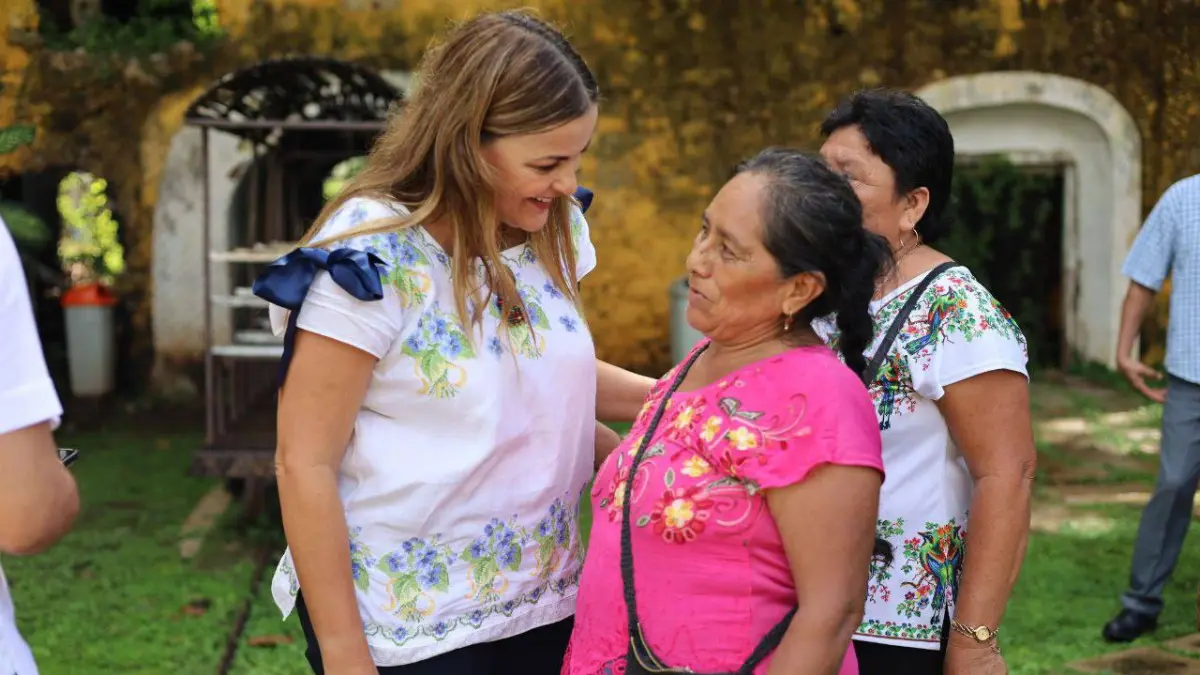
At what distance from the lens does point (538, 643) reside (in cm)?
225

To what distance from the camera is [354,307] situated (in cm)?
193

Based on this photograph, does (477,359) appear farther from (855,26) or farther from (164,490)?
(855,26)

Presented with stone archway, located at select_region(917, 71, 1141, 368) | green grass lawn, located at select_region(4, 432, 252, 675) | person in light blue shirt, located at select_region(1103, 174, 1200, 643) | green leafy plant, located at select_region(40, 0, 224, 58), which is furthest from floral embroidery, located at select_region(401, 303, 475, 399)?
stone archway, located at select_region(917, 71, 1141, 368)

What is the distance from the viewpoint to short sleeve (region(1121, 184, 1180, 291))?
5199 mm

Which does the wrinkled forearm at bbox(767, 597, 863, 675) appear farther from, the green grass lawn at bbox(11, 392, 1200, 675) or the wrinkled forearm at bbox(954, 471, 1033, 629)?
the green grass lawn at bbox(11, 392, 1200, 675)

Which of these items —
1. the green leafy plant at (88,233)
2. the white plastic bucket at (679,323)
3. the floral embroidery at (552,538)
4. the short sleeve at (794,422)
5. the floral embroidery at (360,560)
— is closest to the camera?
the short sleeve at (794,422)

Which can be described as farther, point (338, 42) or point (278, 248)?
point (338, 42)

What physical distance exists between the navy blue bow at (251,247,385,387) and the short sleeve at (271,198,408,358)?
0.01m

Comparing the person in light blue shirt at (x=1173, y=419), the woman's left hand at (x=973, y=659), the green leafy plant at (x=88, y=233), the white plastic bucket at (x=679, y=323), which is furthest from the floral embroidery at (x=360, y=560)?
the green leafy plant at (x=88, y=233)

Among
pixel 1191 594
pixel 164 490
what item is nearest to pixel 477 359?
pixel 1191 594

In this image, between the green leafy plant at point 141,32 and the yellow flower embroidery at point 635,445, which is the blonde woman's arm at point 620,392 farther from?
the green leafy plant at point 141,32

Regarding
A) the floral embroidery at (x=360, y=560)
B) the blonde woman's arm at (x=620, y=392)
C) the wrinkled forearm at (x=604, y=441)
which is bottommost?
the floral embroidery at (x=360, y=560)

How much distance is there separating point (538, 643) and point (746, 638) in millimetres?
497

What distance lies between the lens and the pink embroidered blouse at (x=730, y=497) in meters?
1.84
